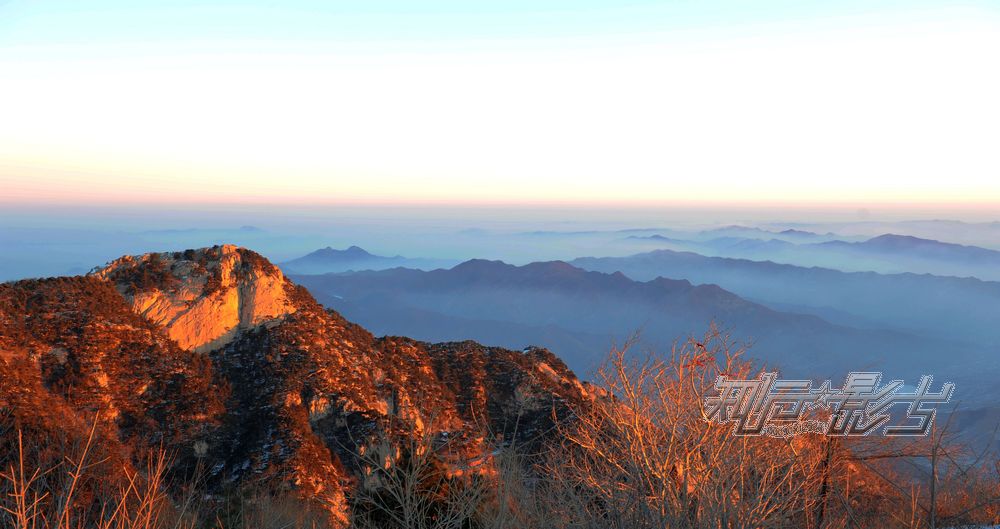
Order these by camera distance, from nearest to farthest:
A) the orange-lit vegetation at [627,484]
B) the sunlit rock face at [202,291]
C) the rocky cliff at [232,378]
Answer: the orange-lit vegetation at [627,484], the rocky cliff at [232,378], the sunlit rock face at [202,291]

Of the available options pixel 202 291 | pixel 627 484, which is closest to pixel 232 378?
pixel 202 291

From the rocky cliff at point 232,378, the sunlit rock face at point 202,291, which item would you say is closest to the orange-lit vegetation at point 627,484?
the rocky cliff at point 232,378

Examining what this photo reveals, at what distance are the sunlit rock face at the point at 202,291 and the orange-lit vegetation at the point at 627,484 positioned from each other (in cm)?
1078

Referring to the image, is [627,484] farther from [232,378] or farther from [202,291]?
[202,291]

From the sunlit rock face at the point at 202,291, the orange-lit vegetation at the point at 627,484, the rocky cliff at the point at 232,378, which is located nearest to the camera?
the orange-lit vegetation at the point at 627,484

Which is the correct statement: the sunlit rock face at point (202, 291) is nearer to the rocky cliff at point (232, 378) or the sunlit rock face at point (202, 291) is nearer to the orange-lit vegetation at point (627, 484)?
the rocky cliff at point (232, 378)

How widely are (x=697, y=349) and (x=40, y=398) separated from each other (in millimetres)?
31063

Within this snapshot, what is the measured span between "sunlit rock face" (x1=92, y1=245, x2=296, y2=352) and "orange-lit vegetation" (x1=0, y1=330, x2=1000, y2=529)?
10781 millimetres

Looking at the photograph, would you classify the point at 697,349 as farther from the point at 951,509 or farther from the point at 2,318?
the point at 2,318

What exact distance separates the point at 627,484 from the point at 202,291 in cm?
3824

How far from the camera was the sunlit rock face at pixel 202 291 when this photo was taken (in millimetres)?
41438

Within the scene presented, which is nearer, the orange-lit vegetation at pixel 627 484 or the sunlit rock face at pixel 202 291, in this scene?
the orange-lit vegetation at pixel 627 484

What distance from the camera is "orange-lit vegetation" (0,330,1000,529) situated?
34.7 ft

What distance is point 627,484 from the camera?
40.9 feet
